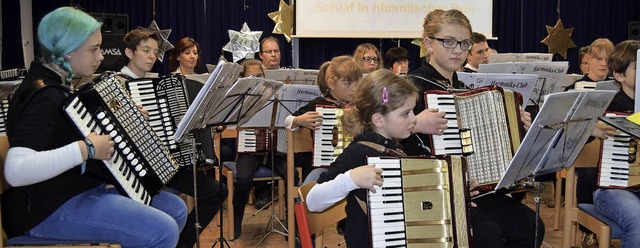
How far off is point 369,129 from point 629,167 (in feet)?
5.25

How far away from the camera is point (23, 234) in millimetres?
2861

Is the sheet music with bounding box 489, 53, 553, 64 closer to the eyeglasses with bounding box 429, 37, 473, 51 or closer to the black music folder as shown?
the eyeglasses with bounding box 429, 37, 473, 51

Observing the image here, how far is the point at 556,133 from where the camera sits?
2.89 m

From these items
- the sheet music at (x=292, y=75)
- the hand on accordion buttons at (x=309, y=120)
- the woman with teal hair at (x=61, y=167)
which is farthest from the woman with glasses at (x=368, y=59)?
the woman with teal hair at (x=61, y=167)

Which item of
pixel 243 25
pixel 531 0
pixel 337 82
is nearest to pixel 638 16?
pixel 531 0

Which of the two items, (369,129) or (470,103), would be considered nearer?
(369,129)

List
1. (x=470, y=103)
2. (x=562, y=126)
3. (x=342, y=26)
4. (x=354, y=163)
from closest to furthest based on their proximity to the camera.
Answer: (x=354, y=163) < (x=562, y=126) < (x=470, y=103) < (x=342, y=26)

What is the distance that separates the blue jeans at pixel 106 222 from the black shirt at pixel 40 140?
0.04 m

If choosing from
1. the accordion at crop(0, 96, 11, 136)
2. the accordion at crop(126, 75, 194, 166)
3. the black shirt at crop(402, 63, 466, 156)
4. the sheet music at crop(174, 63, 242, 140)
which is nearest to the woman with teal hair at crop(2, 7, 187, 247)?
the sheet music at crop(174, 63, 242, 140)

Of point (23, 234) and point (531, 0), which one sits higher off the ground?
point (531, 0)

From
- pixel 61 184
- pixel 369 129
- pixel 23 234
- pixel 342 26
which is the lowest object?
pixel 23 234

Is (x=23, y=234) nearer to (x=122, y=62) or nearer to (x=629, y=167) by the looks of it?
(x=629, y=167)

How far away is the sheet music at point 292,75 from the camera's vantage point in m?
5.96

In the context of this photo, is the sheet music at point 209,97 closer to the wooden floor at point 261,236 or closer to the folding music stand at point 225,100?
the folding music stand at point 225,100
